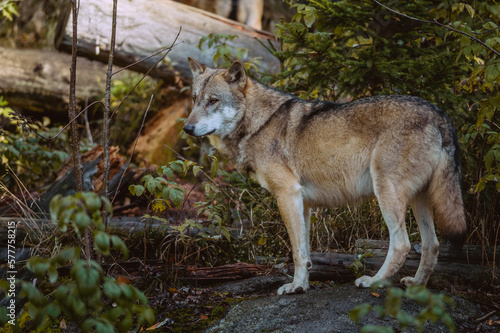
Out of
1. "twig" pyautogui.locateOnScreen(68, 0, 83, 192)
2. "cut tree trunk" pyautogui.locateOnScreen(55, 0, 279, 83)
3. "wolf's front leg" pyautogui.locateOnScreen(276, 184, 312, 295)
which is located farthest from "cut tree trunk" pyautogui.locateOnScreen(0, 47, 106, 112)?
"wolf's front leg" pyautogui.locateOnScreen(276, 184, 312, 295)

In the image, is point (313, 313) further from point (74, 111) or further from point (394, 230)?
point (74, 111)

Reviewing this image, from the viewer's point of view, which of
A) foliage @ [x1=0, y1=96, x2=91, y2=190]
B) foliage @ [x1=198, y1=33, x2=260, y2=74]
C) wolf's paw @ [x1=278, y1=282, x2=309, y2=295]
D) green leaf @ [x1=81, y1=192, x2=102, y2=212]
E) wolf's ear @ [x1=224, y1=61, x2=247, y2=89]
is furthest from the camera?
foliage @ [x1=0, y1=96, x2=91, y2=190]

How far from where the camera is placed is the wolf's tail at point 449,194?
3256 millimetres

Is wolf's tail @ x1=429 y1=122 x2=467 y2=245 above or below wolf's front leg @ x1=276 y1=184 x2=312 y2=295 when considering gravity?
above

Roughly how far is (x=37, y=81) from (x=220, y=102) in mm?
5736

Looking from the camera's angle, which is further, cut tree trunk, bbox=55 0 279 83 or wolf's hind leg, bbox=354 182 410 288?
cut tree trunk, bbox=55 0 279 83

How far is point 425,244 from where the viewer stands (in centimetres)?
367

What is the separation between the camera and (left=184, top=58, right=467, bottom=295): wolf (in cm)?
345

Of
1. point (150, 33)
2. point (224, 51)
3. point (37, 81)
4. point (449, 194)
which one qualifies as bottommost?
point (37, 81)

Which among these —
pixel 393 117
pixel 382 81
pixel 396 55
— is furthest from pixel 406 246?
pixel 396 55

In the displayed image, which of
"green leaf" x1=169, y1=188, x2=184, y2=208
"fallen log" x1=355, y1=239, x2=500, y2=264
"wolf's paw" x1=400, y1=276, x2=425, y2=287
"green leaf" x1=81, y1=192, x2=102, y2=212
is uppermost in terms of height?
"green leaf" x1=81, y1=192, x2=102, y2=212

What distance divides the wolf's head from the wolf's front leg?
3.11 feet

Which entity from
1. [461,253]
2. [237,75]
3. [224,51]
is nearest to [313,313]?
[461,253]

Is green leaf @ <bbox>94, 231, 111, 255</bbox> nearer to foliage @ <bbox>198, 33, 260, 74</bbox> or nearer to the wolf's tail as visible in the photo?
the wolf's tail
